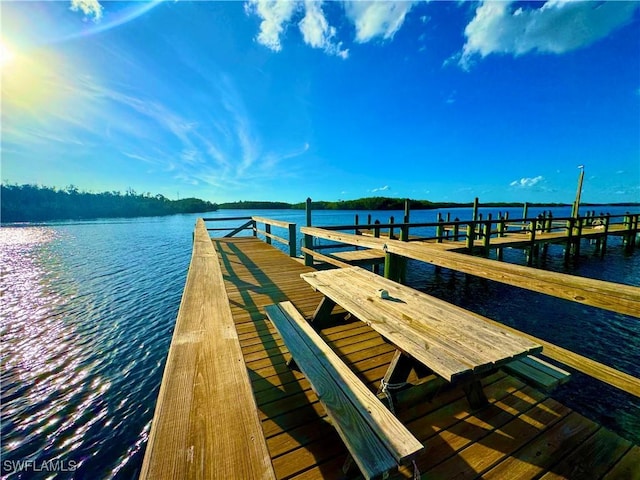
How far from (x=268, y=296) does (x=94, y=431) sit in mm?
2844

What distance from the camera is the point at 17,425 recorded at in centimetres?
357

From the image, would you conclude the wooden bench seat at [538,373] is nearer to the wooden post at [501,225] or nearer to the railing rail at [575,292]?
the railing rail at [575,292]

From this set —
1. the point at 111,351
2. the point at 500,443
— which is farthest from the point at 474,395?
the point at 111,351

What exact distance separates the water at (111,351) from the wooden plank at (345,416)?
280 centimetres

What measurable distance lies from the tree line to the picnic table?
264 ft

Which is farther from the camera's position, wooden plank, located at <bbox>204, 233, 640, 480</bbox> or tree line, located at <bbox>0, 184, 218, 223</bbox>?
→ tree line, located at <bbox>0, 184, 218, 223</bbox>

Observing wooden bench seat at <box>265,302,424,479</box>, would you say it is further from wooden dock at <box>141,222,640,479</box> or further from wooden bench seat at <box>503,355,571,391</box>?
wooden bench seat at <box>503,355,571,391</box>

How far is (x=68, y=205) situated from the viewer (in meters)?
64.7

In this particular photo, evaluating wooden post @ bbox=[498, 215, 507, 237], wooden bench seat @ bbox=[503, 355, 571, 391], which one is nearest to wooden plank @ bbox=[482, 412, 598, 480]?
wooden bench seat @ bbox=[503, 355, 571, 391]

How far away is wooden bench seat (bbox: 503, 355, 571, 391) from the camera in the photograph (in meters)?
1.91

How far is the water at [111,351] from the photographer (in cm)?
329

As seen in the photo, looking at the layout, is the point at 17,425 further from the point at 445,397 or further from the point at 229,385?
the point at 445,397

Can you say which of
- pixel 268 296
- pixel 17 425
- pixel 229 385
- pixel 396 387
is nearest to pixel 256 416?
pixel 229 385

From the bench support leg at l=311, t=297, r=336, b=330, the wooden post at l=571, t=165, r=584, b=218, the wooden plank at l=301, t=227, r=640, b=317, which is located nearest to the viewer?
the wooden plank at l=301, t=227, r=640, b=317
